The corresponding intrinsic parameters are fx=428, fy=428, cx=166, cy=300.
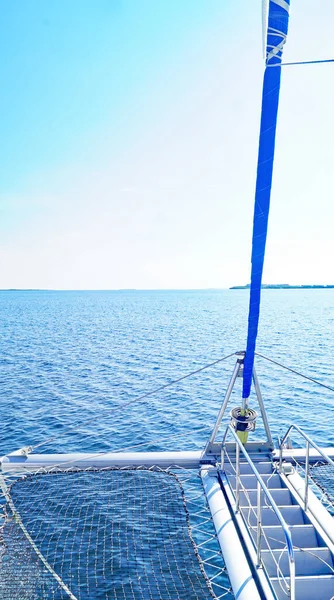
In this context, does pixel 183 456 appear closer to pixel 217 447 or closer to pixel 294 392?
pixel 217 447

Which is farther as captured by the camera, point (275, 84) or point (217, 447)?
point (217, 447)

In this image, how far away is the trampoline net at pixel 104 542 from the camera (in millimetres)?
8875

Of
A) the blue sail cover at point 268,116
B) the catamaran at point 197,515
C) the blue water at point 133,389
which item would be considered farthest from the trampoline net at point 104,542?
the blue sail cover at point 268,116

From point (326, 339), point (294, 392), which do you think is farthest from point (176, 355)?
point (326, 339)

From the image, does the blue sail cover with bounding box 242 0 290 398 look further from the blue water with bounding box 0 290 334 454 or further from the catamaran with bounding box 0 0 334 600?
the blue water with bounding box 0 290 334 454

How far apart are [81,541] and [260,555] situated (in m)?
6.33

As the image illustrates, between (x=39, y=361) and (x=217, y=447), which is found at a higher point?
(x=217, y=447)

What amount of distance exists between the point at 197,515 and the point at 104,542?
3.08 metres

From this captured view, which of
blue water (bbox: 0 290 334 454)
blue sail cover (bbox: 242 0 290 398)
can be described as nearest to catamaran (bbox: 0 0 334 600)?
blue sail cover (bbox: 242 0 290 398)

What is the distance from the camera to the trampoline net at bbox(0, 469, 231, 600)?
8.88 metres

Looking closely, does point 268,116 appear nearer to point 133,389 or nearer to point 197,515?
point 197,515

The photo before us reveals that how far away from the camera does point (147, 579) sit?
9422 mm

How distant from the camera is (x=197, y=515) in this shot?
386 inches

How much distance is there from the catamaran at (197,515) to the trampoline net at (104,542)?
0.11 ft
